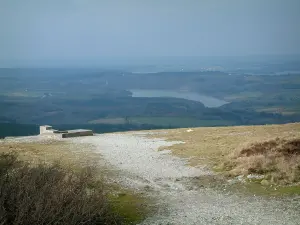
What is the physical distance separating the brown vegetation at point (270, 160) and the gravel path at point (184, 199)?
152cm

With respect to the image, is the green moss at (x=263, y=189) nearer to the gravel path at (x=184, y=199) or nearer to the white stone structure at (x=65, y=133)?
the gravel path at (x=184, y=199)

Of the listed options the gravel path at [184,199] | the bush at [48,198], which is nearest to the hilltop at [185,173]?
the gravel path at [184,199]

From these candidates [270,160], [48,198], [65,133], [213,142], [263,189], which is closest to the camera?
[48,198]

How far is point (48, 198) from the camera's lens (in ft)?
32.7

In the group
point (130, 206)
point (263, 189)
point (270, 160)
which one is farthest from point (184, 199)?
point (270, 160)

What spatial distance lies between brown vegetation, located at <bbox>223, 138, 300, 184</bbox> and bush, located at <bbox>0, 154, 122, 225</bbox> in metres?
6.81

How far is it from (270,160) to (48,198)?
33.1ft

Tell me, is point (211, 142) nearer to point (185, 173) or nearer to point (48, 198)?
point (185, 173)

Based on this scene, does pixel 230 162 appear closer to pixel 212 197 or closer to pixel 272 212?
pixel 212 197

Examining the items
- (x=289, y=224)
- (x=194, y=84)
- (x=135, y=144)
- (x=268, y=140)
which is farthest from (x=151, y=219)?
(x=194, y=84)

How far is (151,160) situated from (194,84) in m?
154

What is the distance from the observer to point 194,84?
17325 centimetres

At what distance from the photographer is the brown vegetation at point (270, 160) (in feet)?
52.5

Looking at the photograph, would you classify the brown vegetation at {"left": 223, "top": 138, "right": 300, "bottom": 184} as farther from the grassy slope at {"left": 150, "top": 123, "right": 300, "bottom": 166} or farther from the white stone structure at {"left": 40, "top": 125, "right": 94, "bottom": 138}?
the white stone structure at {"left": 40, "top": 125, "right": 94, "bottom": 138}
